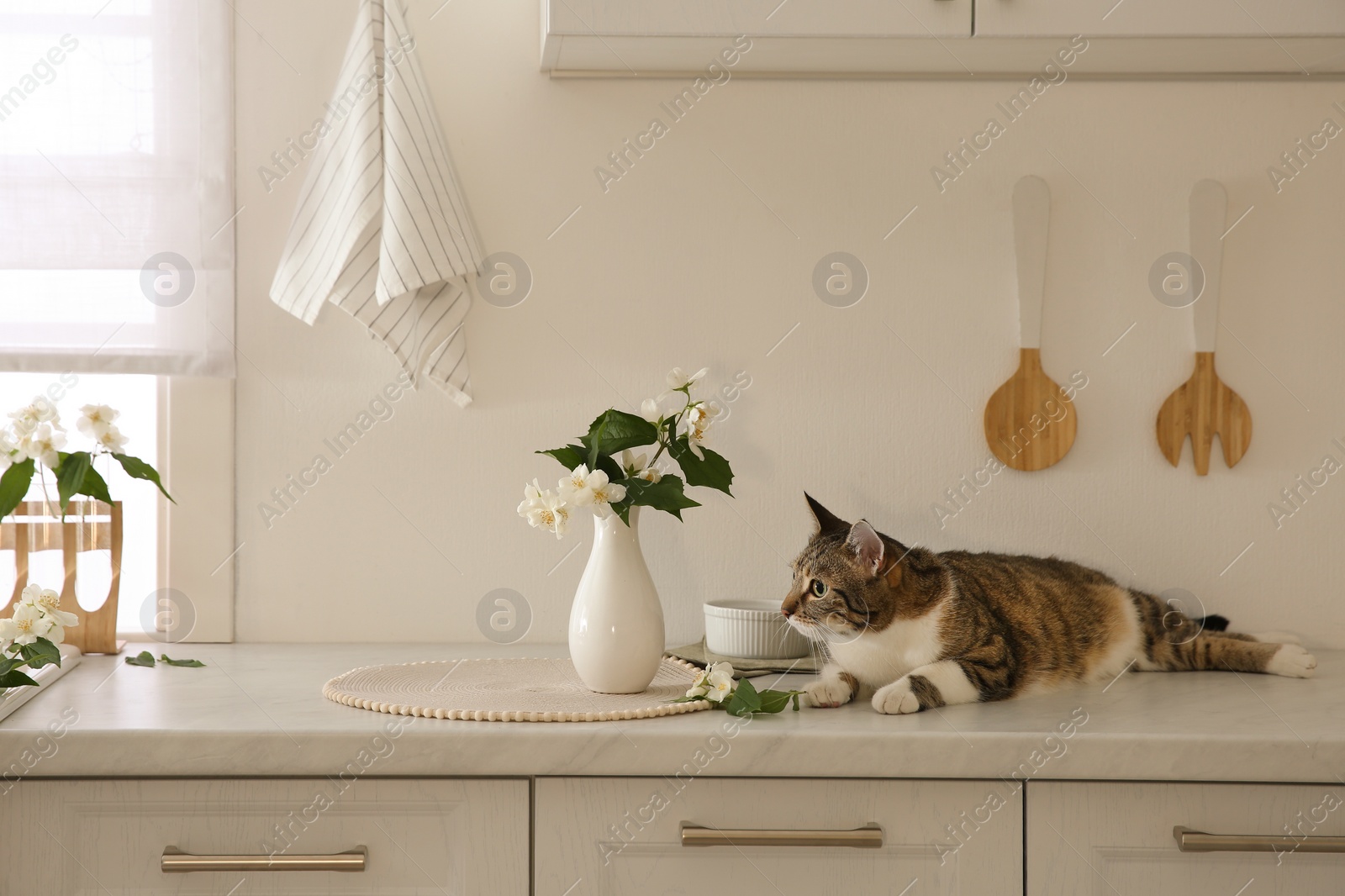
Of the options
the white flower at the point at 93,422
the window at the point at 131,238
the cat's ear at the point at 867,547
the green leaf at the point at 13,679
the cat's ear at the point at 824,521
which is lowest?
the green leaf at the point at 13,679

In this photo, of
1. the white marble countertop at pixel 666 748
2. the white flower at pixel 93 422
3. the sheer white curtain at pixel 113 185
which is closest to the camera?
the white marble countertop at pixel 666 748

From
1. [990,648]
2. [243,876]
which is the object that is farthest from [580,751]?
[990,648]

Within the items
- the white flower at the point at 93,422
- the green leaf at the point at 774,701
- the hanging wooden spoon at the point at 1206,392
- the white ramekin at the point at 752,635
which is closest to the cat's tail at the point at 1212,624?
the hanging wooden spoon at the point at 1206,392

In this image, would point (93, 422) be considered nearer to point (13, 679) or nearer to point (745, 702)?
point (13, 679)

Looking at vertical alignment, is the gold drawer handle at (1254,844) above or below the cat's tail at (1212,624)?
below

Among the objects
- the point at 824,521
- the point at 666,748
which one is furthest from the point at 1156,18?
the point at 666,748

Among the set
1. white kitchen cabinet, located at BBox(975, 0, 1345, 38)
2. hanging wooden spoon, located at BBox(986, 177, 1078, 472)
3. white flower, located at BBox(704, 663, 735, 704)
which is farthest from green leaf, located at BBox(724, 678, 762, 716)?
white kitchen cabinet, located at BBox(975, 0, 1345, 38)

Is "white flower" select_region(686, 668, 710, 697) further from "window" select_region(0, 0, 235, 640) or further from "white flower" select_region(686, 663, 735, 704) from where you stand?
"window" select_region(0, 0, 235, 640)

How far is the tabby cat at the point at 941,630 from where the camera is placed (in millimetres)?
1123

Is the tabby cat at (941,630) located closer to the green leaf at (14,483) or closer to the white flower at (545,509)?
the white flower at (545,509)

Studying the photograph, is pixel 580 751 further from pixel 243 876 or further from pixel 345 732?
pixel 243 876

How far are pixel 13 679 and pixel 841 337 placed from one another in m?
1.13

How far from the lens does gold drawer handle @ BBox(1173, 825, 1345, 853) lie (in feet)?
3.25

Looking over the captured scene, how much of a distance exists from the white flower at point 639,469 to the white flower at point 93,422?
62 cm
